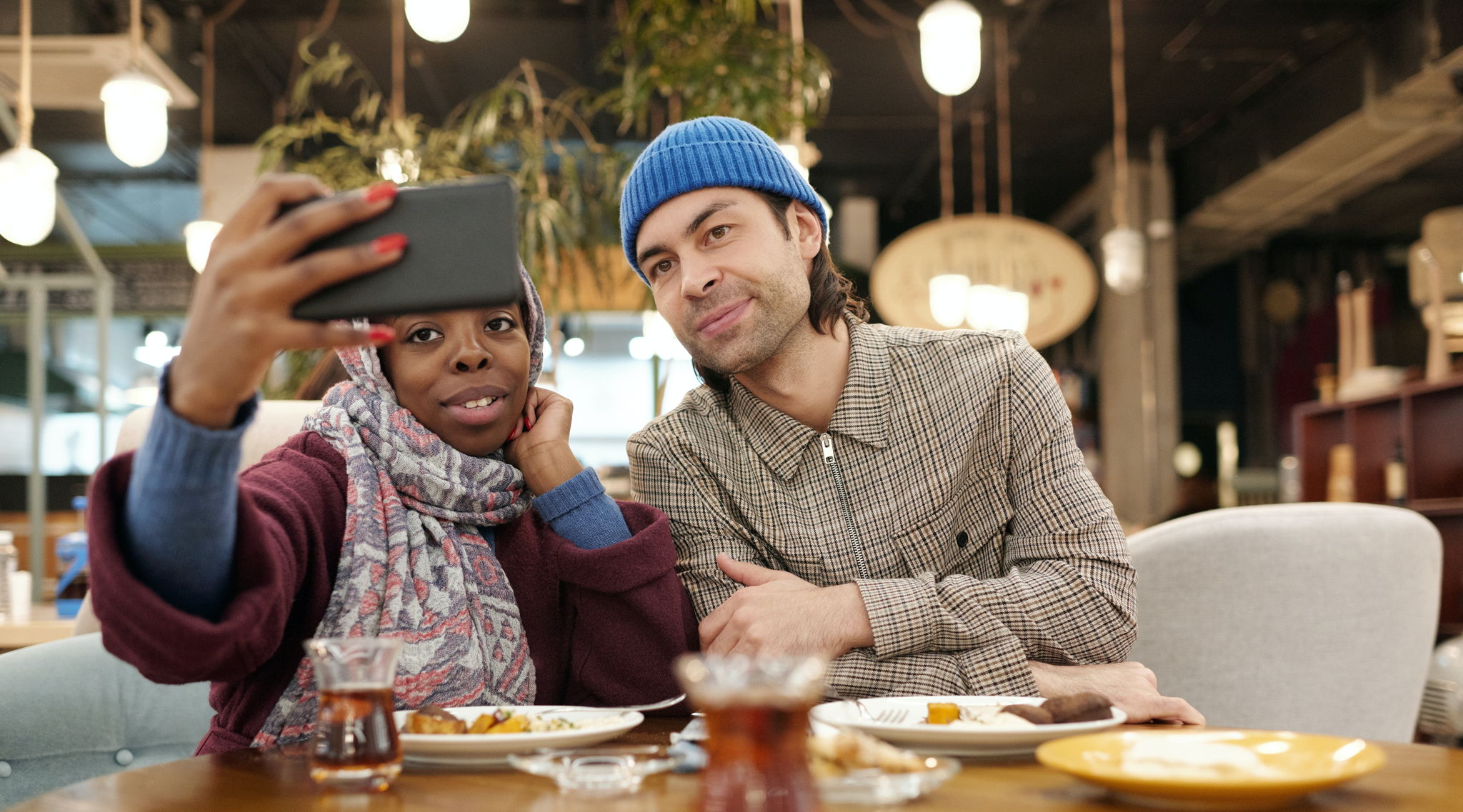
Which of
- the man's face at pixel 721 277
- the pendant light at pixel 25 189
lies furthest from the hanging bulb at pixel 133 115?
the man's face at pixel 721 277

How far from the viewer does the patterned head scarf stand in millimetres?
1333

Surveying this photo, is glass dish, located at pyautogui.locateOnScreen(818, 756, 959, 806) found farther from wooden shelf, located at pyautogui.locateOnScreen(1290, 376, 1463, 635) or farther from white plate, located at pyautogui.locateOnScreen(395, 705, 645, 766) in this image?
wooden shelf, located at pyautogui.locateOnScreen(1290, 376, 1463, 635)

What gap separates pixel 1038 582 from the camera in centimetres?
156

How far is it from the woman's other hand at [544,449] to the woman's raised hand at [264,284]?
70 centimetres

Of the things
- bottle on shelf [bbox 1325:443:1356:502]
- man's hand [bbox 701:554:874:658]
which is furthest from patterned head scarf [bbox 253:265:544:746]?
bottle on shelf [bbox 1325:443:1356:502]

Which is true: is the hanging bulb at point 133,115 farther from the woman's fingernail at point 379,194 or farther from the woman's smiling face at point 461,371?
the woman's fingernail at point 379,194

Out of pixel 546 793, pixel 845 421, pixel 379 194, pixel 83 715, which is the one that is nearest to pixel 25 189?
pixel 83 715

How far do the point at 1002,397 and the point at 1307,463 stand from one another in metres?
5.06

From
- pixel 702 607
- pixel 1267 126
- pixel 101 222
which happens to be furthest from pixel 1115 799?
pixel 101 222

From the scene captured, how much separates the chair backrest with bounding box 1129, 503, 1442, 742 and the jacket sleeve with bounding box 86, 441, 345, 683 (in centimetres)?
158

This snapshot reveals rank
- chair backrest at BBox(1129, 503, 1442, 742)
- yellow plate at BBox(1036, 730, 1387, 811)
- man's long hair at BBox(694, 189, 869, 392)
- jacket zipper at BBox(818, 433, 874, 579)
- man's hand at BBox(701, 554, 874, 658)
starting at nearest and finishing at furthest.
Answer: yellow plate at BBox(1036, 730, 1387, 811) < man's hand at BBox(701, 554, 874, 658) < jacket zipper at BBox(818, 433, 874, 579) < man's long hair at BBox(694, 189, 869, 392) < chair backrest at BBox(1129, 503, 1442, 742)

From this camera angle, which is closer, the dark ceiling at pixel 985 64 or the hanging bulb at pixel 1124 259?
the hanging bulb at pixel 1124 259

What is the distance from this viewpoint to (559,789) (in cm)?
89

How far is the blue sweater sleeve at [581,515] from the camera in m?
1.54
